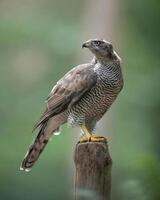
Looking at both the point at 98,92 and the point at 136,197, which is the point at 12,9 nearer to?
the point at 98,92

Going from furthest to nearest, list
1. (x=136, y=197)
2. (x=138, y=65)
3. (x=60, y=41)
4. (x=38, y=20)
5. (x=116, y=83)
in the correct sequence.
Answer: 1. (x=38, y=20)
2. (x=60, y=41)
3. (x=138, y=65)
4. (x=116, y=83)
5. (x=136, y=197)

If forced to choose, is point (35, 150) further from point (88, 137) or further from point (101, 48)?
point (101, 48)

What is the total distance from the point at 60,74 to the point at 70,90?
8.19 m

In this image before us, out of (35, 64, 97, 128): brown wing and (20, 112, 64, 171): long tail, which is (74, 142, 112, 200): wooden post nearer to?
(35, 64, 97, 128): brown wing

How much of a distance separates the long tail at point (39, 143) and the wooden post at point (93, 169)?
1677mm

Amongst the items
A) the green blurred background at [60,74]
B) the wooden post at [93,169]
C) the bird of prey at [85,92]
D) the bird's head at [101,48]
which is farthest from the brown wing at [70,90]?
the wooden post at [93,169]

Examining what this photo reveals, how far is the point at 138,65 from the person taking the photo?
12.9 meters

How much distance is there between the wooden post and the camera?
5.27 meters

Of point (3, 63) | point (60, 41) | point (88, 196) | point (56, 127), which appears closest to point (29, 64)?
point (3, 63)

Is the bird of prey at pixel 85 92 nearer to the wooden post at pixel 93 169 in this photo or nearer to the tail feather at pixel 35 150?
the tail feather at pixel 35 150

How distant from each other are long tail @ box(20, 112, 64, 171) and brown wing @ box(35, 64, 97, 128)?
0.64ft

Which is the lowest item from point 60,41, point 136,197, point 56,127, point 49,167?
point 136,197

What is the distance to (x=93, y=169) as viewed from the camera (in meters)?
5.52

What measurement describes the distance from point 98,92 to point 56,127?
53 centimetres
